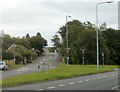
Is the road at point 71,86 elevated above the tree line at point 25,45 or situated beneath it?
situated beneath

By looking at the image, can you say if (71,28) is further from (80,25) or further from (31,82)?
(31,82)

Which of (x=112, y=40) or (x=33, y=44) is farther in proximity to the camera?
(x=33, y=44)

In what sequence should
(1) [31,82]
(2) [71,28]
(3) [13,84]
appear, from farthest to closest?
(2) [71,28] → (1) [31,82] → (3) [13,84]

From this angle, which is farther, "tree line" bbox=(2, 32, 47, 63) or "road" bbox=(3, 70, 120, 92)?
"tree line" bbox=(2, 32, 47, 63)

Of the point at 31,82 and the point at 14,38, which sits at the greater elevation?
the point at 14,38

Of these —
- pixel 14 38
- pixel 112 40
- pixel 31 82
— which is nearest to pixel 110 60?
pixel 112 40

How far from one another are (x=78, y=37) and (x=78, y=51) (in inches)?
184

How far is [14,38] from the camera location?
5797 inches

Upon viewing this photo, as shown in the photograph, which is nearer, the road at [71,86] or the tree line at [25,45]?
the road at [71,86]

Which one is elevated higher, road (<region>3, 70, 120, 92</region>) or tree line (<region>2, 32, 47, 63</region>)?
tree line (<region>2, 32, 47, 63</region>)

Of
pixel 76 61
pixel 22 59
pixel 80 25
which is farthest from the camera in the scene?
pixel 80 25

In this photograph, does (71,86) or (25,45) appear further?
(25,45)

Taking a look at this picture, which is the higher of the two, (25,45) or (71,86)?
(25,45)

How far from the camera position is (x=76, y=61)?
100875mm
